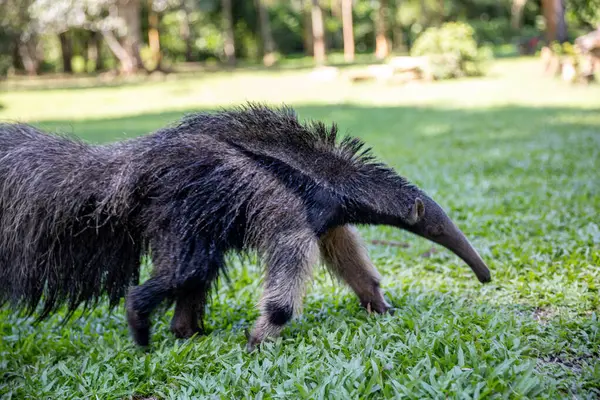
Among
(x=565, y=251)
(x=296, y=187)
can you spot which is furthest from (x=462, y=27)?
(x=296, y=187)

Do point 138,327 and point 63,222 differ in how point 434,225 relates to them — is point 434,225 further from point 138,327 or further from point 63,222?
point 63,222

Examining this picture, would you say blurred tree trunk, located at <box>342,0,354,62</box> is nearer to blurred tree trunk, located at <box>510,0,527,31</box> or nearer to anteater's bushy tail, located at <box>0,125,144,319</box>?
blurred tree trunk, located at <box>510,0,527,31</box>

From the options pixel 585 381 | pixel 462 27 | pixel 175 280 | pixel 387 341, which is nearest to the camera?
pixel 585 381

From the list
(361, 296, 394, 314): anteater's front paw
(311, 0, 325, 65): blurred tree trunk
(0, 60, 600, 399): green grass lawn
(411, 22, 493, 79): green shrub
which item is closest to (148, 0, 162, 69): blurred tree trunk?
(311, 0, 325, 65): blurred tree trunk

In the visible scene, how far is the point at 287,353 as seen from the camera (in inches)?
129

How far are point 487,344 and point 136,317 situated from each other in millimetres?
1881

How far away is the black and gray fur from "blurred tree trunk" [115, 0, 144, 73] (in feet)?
79.0

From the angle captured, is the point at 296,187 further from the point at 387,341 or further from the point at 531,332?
the point at 531,332

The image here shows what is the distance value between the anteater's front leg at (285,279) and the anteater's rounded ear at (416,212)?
0.56 metres

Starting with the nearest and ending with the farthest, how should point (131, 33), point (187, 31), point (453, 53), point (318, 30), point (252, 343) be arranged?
point (252, 343) < point (453, 53) < point (131, 33) < point (318, 30) < point (187, 31)

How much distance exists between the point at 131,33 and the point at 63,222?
25.5m

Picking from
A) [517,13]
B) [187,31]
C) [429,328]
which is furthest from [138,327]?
[517,13]

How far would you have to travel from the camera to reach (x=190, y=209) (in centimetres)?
338

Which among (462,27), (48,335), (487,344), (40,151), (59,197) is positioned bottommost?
(48,335)
